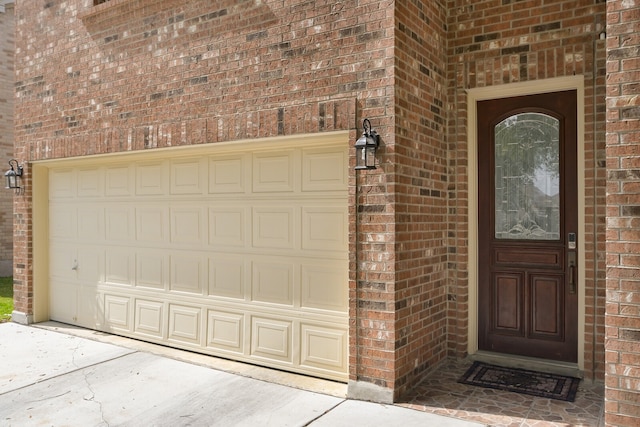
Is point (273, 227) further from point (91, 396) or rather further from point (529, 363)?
point (529, 363)

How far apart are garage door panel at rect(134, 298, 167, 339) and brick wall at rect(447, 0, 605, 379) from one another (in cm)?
317

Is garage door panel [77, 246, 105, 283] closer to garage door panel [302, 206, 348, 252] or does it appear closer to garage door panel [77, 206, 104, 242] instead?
garage door panel [77, 206, 104, 242]

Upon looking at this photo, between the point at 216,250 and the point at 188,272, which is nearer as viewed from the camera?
the point at 216,250

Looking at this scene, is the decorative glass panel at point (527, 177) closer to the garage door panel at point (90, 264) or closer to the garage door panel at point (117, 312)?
the garage door panel at point (117, 312)

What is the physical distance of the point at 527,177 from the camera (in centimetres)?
483

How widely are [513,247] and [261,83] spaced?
283 cm

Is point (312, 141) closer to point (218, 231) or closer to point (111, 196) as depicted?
point (218, 231)

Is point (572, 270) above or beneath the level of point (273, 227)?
beneath

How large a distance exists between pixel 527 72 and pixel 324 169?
2.01 metres

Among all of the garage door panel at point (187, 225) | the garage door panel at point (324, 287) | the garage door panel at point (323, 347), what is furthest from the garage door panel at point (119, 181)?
the garage door panel at point (323, 347)

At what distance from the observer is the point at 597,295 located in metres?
4.31

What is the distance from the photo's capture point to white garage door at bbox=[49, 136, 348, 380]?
4.67m

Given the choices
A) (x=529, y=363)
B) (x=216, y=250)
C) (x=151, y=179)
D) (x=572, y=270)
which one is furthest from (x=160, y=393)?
(x=572, y=270)

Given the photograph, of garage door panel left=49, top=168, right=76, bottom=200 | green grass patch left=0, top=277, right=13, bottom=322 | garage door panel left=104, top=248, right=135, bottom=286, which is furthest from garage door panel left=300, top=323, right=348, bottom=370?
green grass patch left=0, top=277, right=13, bottom=322
